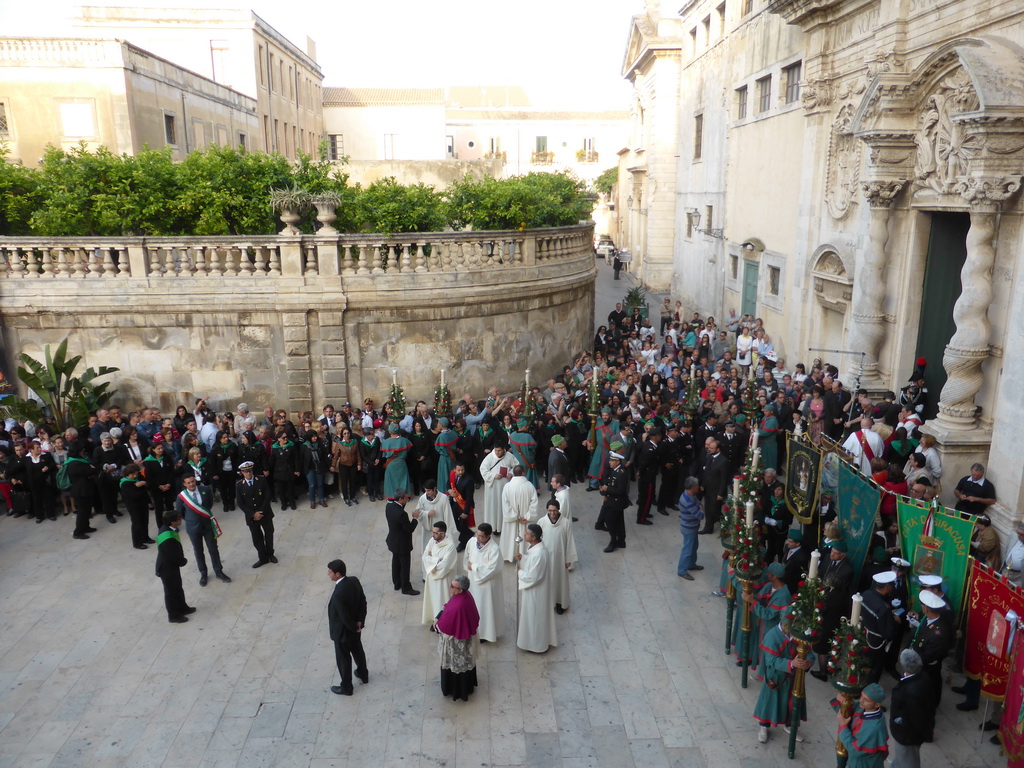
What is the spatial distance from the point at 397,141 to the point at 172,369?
127 ft

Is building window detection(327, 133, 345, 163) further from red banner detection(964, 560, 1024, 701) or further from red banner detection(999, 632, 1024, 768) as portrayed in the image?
red banner detection(999, 632, 1024, 768)

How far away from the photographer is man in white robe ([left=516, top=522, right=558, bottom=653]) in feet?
27.1

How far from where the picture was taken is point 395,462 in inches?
428

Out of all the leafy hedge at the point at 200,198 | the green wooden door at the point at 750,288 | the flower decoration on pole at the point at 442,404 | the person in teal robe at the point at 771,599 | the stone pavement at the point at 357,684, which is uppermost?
the leafy hedge at the point at 200,198

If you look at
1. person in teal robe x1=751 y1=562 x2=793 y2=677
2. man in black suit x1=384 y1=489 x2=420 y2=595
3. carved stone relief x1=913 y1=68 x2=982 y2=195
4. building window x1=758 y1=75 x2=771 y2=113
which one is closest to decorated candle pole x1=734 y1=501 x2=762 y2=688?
person in teal robe x1=751 y1=562 x2=793 y2=677

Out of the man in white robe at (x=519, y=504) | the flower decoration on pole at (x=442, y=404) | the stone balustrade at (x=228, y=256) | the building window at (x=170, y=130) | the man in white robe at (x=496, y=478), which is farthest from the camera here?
the building window at (x=170, y=130)

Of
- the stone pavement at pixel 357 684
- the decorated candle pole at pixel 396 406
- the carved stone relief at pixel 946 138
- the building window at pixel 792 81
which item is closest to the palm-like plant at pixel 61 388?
the stone pavement at pixel 357 684

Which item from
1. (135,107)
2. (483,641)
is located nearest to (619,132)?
(135,107)

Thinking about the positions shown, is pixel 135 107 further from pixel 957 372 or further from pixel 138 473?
pixel 957 372

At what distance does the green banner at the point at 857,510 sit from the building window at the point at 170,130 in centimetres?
2702

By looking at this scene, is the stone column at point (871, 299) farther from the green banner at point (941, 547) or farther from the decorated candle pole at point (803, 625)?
the decorated candle pole at point (803, 625)

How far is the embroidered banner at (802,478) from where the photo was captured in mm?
9641

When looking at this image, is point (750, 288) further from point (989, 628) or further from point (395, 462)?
point (989, 628)

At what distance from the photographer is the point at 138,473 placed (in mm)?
10742
